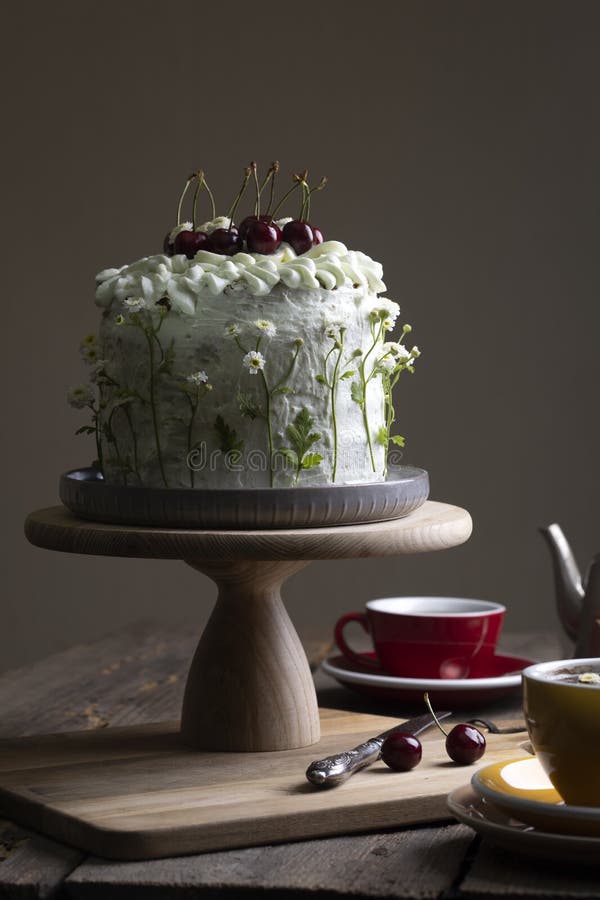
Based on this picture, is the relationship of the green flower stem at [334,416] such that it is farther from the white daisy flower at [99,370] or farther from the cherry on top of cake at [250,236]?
the white daisy flower at [99,370]

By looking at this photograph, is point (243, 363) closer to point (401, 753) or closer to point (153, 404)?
point (153, 404)

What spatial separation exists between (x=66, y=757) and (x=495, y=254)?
2.70 meters

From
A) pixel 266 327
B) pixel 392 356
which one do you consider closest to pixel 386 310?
pixel 392 356

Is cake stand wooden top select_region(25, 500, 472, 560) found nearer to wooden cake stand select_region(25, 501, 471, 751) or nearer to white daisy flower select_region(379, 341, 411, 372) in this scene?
wooden cake stand select_region(25, 501, 471, 751)

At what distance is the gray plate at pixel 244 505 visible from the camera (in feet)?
4.54

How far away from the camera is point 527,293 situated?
386 cm

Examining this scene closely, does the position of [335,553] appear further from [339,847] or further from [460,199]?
[460,199]

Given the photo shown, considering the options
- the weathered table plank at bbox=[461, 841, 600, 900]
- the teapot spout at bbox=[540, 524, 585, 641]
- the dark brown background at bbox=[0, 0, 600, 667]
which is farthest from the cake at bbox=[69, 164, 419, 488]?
the dark brown background at bbox=[0, 0, 600, 667]

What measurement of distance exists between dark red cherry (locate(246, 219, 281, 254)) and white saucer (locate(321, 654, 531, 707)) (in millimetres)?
594

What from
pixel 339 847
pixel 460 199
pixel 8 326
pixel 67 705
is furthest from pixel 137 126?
pixel 339 847

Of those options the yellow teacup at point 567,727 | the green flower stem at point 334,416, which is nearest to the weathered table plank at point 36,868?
the yellow teacup at point 567,727

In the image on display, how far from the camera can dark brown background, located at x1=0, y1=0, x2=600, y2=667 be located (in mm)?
3838

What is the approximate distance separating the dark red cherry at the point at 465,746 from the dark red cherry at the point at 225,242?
2.00 feet

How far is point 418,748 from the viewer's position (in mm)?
1357
